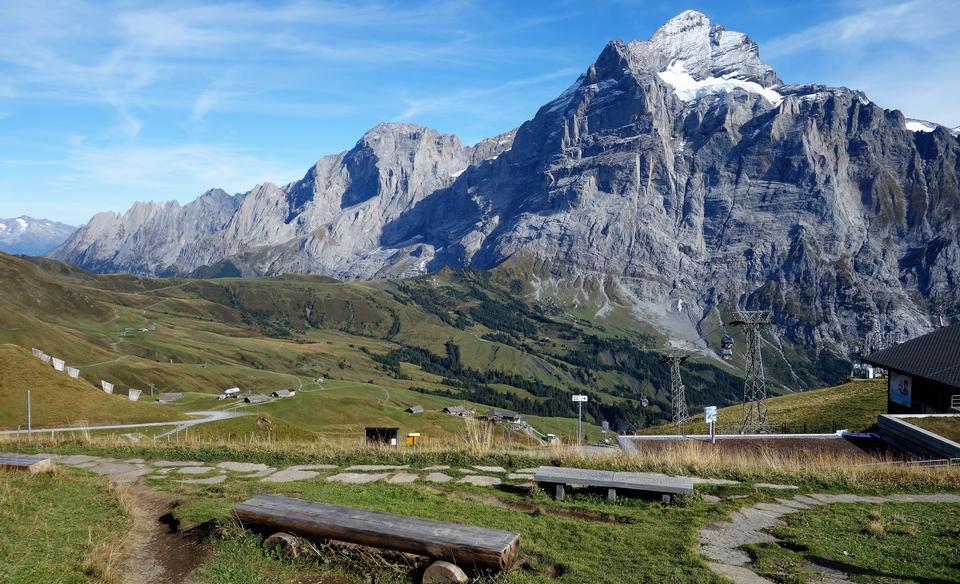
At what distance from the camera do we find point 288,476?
51.9 feet

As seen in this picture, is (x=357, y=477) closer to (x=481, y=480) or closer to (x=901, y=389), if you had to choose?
(x=481, y=480)

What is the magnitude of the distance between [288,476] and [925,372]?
36436 millimetres

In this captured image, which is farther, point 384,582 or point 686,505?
point 686,505

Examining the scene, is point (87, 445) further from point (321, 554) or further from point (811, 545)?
point (811, 545)

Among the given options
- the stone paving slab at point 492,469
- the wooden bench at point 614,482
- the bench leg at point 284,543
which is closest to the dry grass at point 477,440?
the stone paving slab at point 492,469

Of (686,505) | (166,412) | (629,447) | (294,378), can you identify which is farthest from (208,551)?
(294,378)

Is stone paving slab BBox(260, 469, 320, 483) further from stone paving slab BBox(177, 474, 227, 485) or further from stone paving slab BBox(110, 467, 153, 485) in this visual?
stone paving slab BBox(110, 467, 153, 485)

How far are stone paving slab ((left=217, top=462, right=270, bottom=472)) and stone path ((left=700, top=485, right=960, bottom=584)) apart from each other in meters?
11.8

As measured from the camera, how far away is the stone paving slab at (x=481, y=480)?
1462 centimetres

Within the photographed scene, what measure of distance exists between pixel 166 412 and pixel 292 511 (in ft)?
217

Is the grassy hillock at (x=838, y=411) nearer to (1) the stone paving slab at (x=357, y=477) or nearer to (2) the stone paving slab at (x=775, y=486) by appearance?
(2) the stone paving slab at (x=775, y=486)

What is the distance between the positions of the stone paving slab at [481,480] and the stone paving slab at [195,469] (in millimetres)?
7316

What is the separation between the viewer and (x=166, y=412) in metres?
66.9

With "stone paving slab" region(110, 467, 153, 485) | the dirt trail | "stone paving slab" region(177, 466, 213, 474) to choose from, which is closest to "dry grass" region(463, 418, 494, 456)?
"stone paving slab" region(177, 466, 213, 474)
